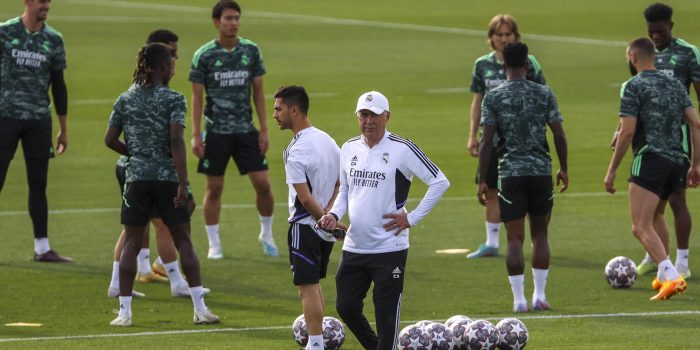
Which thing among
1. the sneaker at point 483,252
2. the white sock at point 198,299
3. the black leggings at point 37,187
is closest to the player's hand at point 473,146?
the sneaker at point 483,252

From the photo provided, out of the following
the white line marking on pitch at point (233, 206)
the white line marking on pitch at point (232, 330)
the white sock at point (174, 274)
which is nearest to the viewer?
the white line marking on pitch at point (232, 330)

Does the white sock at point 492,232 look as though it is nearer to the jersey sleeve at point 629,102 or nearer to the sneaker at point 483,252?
the sneaker at point 483,252

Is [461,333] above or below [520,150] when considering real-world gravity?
below

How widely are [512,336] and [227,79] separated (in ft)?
20.3

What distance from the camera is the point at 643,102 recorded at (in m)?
14.0

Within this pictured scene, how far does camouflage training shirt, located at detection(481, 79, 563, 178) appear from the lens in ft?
44.2

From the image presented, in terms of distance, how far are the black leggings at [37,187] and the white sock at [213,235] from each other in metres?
1.89

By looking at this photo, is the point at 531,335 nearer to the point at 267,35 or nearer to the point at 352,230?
the point at 352,230

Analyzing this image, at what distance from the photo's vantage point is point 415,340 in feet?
37.8

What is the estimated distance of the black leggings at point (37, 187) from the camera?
16656 mm

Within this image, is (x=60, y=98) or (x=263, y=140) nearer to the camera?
(x=60, y=98)

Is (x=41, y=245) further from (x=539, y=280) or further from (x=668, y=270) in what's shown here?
(x=668, y=270)

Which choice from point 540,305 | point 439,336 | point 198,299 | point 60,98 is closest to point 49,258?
point 60,98

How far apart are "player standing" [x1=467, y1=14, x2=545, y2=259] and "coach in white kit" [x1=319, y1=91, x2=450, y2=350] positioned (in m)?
4.59
